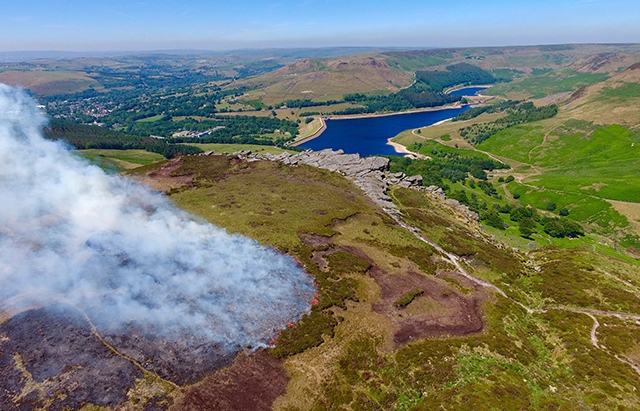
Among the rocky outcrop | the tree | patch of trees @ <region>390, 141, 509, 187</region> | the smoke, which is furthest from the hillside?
patch of trees @ <region>390, 141, 509, 187</region>

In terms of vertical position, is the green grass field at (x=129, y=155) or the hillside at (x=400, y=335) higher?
the hillside at (x=400, y=335)

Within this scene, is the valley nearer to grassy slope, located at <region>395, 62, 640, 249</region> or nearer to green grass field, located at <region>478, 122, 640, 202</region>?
grassy slope, located at <region>395, 62, 640, 249</region>

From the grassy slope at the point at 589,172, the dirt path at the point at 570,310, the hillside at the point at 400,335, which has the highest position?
the hillside at the point at 400,335

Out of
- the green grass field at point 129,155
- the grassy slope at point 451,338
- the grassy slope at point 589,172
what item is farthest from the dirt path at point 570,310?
the green grass field at point 129,155

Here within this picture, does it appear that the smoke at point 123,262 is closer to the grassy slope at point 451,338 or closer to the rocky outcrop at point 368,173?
the grassy slope at point 451,338

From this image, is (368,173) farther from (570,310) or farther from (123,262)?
(123,262)

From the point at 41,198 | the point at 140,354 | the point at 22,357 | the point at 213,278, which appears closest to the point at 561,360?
the point at 213,278
